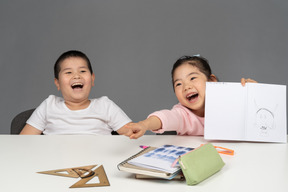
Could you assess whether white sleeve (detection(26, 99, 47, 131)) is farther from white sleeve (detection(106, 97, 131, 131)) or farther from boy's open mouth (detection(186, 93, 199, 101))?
boy's open mouth (detection(186, 93, 199, 101))

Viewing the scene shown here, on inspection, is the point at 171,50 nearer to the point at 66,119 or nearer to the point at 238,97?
the point at 66,119

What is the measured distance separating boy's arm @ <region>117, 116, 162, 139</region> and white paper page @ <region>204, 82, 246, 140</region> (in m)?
0.22

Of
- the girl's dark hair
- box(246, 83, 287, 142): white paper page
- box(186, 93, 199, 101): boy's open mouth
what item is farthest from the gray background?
box(246, 83, 287, 142): white paper page

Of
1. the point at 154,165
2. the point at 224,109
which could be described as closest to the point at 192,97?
the point at 224,109

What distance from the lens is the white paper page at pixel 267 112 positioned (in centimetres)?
162

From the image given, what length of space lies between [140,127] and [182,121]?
1.73 feet

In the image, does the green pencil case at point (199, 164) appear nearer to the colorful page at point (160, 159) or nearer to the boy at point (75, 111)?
the colorful page at point (160, 159)

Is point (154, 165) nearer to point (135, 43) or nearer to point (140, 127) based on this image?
point (140, 127)

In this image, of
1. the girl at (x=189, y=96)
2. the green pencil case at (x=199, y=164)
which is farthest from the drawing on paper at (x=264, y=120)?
the green pencil case at (x=199, y=164)

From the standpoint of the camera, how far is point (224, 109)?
1658 mm

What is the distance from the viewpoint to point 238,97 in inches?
64.9

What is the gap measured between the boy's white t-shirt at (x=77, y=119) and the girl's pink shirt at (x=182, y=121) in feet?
1.36

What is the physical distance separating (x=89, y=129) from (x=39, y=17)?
6.94 ft

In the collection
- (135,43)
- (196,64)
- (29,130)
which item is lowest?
(29,130)
